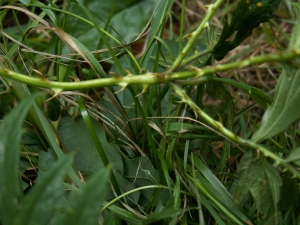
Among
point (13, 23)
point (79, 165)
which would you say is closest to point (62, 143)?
point (79, 165)

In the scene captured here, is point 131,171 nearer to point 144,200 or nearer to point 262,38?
point 144,200

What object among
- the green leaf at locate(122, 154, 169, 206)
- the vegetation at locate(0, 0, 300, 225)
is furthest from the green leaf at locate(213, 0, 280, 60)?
the green leaf at locate(122, 154, 169, 206)

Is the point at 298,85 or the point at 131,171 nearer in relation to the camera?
the point at 298,85

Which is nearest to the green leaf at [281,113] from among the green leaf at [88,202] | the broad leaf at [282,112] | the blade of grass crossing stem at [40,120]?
the broad leaf at [282,112]

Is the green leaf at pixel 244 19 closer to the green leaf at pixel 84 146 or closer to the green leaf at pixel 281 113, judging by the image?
the green leaf at pixel 281 113

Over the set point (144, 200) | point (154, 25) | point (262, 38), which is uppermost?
point (154, 25)

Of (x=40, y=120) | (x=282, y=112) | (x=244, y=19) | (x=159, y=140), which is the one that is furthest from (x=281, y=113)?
(x=40, y=120)
